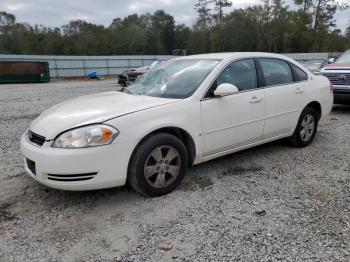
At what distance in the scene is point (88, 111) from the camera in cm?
356

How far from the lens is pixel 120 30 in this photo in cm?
7538

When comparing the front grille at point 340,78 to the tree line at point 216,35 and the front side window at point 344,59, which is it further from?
the tree line at point 216,35

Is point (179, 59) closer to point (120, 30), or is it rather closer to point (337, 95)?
point (337, 95)

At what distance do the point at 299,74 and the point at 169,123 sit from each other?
109 inches

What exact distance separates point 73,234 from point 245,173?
2.31m

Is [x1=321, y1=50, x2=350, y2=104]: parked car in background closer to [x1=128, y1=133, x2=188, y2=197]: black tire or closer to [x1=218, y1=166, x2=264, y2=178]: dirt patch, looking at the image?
[x1=218, y1=166, x2=264, y2=178]: dirt patch

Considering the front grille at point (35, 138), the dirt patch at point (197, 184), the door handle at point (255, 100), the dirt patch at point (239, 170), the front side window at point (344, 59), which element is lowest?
the dirt patch at point (197, 184)

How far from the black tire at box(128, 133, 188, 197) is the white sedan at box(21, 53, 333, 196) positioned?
1 cm

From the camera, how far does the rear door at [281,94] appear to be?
4.70 m

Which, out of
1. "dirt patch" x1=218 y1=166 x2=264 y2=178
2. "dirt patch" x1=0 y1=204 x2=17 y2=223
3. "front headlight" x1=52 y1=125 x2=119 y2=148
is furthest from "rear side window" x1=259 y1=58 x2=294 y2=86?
"dirt patch" x1=0 y1=204 x2=17 y2=223

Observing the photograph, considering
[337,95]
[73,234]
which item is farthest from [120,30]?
[73,234]

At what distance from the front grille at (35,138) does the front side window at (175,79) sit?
1382 millimetres

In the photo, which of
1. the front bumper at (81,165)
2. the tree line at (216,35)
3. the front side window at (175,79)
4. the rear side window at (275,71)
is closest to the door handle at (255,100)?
the rear side window at (275,71)

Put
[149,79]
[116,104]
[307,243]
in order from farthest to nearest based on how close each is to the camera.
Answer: [149,79], [116,104], [307,243]
